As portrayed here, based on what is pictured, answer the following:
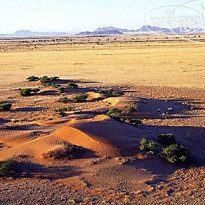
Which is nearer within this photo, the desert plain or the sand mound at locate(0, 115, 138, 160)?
the desert plain

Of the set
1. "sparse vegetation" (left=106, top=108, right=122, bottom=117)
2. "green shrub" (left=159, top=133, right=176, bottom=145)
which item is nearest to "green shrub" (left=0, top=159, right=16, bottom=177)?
"green shrub" (left=159, top=133, right=176, bottom=145)

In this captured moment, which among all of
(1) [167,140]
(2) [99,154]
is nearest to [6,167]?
(2) [99,154]

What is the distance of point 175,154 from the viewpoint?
14609 mm

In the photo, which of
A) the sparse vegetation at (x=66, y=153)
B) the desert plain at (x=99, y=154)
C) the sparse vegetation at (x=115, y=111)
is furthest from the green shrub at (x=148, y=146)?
the sparse vegetation at (x=115, y=111)

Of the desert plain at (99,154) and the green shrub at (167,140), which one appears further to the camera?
the green shrub at (167,140)

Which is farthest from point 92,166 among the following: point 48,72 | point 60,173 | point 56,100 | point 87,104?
point 48,72

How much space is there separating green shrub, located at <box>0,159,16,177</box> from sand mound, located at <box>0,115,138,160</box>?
1185mm

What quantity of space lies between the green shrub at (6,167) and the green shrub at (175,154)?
17.9ft

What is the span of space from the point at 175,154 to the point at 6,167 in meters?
5.97

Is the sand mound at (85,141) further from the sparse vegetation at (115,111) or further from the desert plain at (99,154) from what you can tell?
the sparse vegetation at (115,111)

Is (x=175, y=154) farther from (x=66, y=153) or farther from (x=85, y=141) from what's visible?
(x=66, y=153)

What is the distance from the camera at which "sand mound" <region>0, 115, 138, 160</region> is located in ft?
49.0

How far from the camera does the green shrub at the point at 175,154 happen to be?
14406 mm

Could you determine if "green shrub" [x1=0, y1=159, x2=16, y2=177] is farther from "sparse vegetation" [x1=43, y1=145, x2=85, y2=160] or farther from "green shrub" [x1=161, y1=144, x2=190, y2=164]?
"green shrub" [x1=161, y1=144, x2=190, y2=164]
